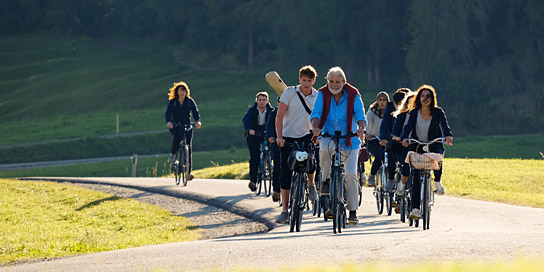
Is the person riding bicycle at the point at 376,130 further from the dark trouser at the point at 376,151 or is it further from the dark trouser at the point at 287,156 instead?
the dark trouser at the point at 287,156

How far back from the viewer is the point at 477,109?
1959 inches

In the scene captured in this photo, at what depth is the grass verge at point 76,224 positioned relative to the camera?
40.4 ft

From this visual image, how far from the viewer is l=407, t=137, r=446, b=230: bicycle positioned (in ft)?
36.7

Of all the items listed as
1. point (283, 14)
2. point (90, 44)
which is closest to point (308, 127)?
point (283, 14)

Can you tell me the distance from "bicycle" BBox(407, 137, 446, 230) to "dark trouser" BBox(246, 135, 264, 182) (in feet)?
21.0

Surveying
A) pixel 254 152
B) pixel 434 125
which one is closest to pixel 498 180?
pixel 254 152

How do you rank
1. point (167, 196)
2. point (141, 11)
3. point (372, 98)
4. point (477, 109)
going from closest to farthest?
point (167, 196), point (477, 109), point (372, 98), point (141, 11)

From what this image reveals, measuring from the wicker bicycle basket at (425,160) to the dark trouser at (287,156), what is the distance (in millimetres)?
1362

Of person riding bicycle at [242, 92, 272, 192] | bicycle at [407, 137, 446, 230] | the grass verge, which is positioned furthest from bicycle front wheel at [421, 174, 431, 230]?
person riding bicycle at [242, 92, 272, 192]

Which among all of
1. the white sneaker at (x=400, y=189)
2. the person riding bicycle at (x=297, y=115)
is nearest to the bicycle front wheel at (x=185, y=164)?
the white sneaker at (x=400, y=189)

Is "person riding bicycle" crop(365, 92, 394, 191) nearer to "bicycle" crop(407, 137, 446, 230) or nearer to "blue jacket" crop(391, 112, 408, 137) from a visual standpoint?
"blue jacket" crop(391, 112, 408, 137)

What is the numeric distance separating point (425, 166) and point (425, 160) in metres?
0.09

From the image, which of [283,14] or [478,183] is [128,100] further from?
[478,183]

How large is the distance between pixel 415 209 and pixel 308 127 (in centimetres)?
169
